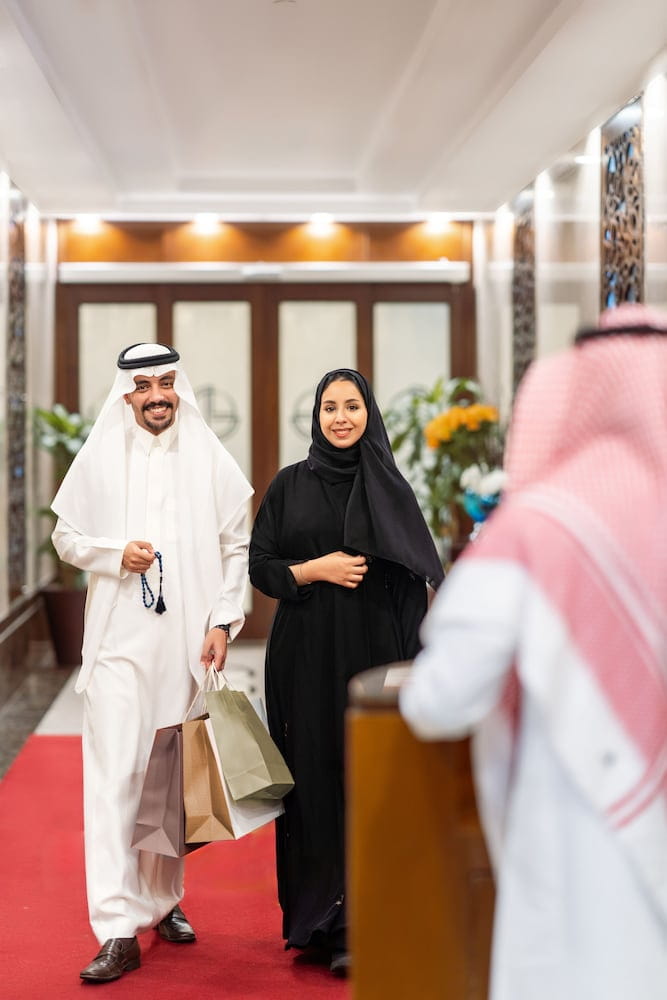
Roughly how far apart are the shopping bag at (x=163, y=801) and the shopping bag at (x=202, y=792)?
5 cm

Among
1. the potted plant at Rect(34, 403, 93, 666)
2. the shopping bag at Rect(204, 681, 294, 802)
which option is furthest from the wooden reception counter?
the potted plant at Rect(34, 403, 93, 666)

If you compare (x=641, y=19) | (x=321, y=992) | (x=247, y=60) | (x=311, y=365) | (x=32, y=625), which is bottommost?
(x=321, y=992)

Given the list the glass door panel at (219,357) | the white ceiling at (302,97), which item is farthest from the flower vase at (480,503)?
the glass door panel at (219,357)

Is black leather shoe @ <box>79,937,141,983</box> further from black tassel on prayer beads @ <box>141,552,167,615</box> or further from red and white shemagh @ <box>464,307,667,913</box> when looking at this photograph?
red and white shemagh @ <box>464,307,667,913</box>

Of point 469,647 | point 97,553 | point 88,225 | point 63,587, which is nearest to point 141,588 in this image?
point 97,553

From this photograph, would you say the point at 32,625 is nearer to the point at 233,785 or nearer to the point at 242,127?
the point at 242,127

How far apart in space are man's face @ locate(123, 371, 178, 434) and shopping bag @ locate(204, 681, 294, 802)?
831 mm

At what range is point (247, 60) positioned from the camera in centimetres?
557

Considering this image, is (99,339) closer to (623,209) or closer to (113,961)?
(623,209)

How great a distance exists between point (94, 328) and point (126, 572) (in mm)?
5625

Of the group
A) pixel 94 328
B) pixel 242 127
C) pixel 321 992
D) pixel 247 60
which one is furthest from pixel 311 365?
pixel 321 992

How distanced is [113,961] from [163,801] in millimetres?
456

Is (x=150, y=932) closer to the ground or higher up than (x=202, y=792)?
closer to the ground

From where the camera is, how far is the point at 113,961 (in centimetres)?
328
